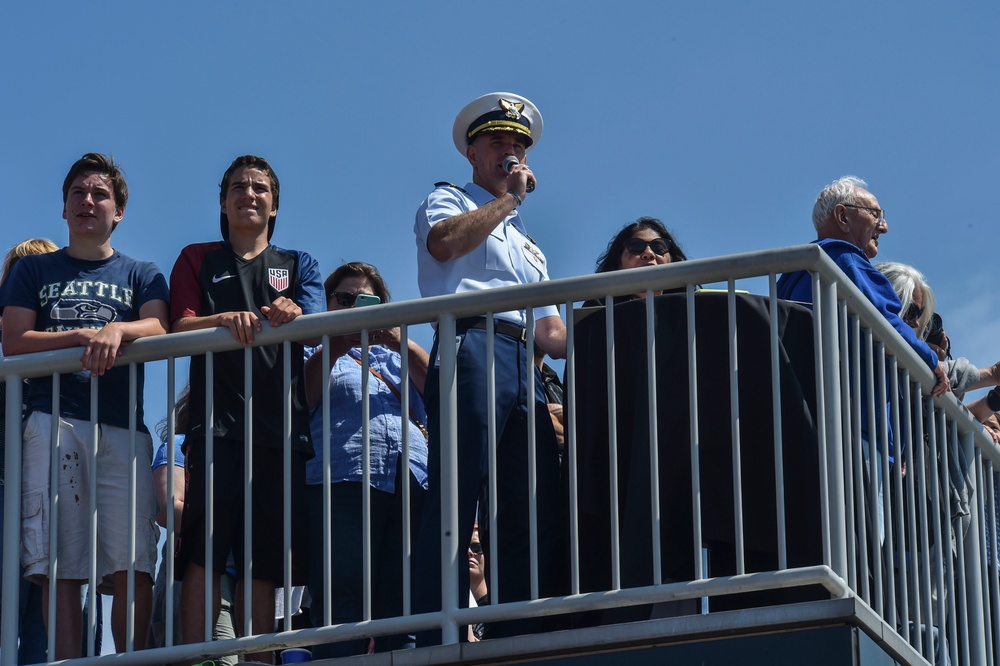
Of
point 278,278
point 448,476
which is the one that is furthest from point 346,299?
point 448,476

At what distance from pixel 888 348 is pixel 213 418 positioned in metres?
2.43

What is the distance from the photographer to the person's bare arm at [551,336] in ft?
21.2

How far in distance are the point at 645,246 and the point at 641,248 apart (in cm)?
2

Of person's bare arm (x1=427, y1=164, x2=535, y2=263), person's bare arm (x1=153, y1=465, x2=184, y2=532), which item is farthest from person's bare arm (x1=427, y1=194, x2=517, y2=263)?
person's bare arm (x1=153, y1=465, x2=184, y2=532)

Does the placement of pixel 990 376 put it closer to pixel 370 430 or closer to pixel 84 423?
pixel 370 430

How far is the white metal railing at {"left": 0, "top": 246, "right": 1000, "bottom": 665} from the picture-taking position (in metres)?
5.35

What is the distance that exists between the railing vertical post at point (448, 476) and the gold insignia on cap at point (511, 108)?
4.78 feet

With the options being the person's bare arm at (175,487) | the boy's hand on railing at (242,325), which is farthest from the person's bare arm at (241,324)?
the person's bare arm at (175,487)

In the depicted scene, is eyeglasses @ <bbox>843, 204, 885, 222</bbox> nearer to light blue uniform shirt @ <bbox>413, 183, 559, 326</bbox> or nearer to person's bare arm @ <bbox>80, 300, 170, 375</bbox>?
Result: light blue uniform shirt @ <bbox>413, 183, 559, 326</bbox>

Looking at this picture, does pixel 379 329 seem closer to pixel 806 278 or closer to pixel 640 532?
pixel 640 532

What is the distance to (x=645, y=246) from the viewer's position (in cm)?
677

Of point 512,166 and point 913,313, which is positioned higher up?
point 512,166

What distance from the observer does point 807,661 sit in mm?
A: 5141

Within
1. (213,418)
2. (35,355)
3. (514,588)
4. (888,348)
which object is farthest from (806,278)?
(35,355)
